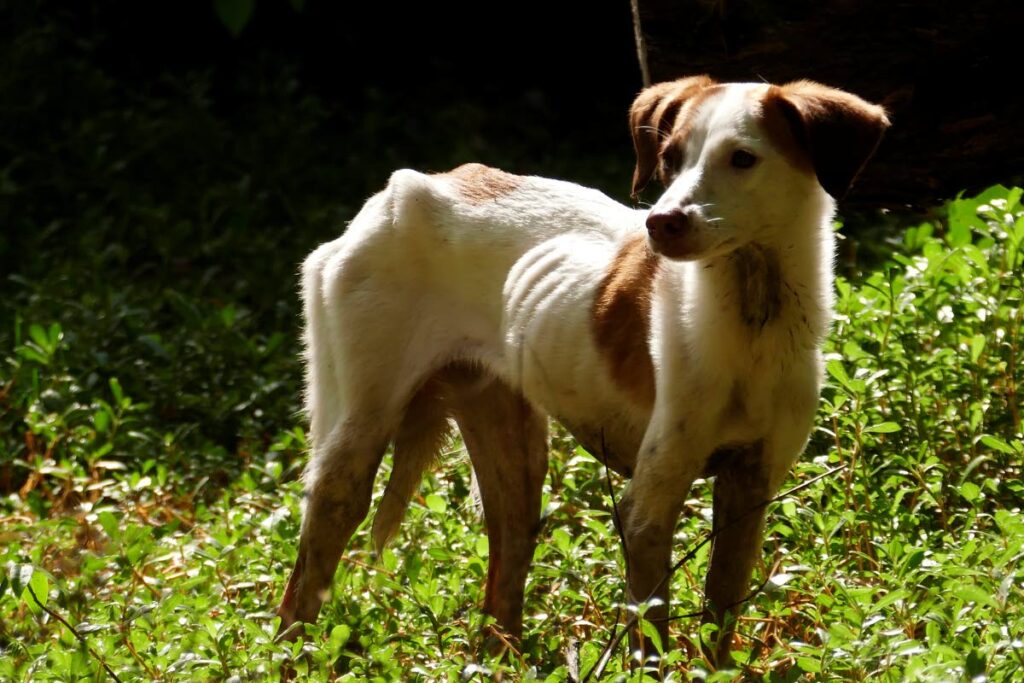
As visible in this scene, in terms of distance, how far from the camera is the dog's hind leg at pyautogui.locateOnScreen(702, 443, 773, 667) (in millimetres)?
3787

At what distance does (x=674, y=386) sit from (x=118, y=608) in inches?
71.2

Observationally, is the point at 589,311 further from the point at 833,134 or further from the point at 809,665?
the point at 809,665

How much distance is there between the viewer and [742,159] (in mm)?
3506

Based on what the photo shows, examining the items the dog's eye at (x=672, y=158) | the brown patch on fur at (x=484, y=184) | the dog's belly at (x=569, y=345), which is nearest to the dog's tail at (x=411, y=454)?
the dog's belly at (x=569, y=345)

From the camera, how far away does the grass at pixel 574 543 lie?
3.65m

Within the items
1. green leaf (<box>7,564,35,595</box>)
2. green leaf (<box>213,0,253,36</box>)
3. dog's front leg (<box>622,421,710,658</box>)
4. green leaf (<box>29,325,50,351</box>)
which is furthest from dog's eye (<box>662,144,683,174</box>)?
green leaf (<box>29,325,50,351</box>)

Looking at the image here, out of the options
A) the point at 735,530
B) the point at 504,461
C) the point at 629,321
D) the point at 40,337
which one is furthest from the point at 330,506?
the point at 40,337

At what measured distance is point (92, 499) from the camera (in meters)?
5.73

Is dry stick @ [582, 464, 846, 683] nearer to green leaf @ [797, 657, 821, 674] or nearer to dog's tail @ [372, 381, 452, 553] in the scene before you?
green leaf @ [797, 657, 821, 674]

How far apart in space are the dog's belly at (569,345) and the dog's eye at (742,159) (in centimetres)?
68

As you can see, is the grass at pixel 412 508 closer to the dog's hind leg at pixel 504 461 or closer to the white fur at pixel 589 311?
the dog's hind leg at pixel 504 461

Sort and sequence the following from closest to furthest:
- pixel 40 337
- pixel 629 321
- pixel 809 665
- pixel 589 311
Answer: pixel 809 665 → pixel 629 321 → pixel 589 311 → pixel 40 337

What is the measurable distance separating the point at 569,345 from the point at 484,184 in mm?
669

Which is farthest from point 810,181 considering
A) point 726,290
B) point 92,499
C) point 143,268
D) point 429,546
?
point 143,268
